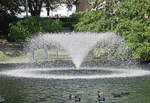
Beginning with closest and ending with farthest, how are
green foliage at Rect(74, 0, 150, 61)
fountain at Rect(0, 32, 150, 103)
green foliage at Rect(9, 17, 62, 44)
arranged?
fountain at Rect(0, 32, 150, 103) < green foliage at Rect(74, 0, 150, 61) < green foliage at Rect(9, 17, 62, 44)

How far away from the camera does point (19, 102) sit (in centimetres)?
1811

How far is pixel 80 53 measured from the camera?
104 ft

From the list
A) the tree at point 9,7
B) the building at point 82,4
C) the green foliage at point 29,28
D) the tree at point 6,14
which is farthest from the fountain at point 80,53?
the building at point 82,4

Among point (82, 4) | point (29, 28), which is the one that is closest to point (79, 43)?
point (29, 28)

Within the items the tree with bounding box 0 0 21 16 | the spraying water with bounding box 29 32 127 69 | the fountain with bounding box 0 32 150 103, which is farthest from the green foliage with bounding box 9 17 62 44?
the fountain with bounding box 0 32 150 103

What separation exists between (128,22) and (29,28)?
14962mm

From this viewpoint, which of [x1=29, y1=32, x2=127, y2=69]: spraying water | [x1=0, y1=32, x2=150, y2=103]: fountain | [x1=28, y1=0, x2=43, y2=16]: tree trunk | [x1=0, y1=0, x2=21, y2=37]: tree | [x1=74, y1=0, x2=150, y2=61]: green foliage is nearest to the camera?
[x1=0, y1=32, x2=150, y2=103]: fountain

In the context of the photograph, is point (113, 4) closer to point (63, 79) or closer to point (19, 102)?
point (63, 79)

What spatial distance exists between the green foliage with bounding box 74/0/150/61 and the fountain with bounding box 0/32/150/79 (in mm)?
1168

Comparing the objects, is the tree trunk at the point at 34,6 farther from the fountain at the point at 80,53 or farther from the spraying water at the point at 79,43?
the spraying water at the point at 79,43

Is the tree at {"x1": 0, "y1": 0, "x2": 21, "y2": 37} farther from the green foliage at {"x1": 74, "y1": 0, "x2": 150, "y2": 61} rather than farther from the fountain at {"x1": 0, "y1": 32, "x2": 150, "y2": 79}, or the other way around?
the green foliage at {"x1": 74, "y1": 0, "x2": 150, "y2": 61}

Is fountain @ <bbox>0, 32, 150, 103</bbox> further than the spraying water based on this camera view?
No

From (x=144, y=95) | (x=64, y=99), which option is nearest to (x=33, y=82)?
(x=64, y=99)

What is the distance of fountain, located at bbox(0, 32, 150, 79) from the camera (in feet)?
91.7
